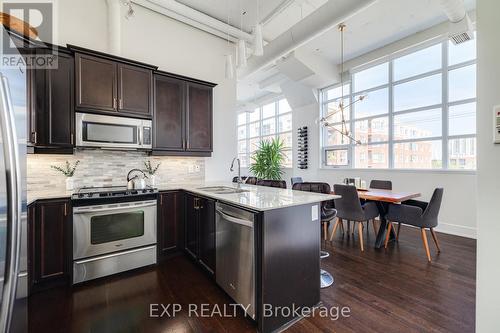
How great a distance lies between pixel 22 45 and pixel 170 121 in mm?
1623

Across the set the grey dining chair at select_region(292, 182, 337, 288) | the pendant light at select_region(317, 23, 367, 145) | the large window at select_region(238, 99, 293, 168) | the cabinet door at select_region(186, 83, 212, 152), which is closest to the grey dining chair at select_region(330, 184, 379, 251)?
the grey dining chair at select_region(292, 182, 337, 288)

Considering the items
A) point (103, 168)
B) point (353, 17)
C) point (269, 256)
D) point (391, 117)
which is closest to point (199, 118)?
point (103, 168)

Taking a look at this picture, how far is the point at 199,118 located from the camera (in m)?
3.56

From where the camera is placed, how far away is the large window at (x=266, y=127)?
742cm

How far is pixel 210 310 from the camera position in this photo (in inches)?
74.4

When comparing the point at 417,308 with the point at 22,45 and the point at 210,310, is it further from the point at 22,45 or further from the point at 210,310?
the point at 22,45

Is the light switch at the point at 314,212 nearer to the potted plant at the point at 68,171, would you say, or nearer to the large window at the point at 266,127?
the potted plant at the point at 68,171

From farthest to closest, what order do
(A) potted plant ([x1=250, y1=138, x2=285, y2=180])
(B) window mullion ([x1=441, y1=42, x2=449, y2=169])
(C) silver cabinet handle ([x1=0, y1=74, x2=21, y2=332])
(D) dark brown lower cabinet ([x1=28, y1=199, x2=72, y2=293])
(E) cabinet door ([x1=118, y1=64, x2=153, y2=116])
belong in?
(A) potted plant ([x1=250, y1=138, x2=285, y2=180]) → (B) window mullion ([x1=441, y1=42, x2=449, y2=169]) → (E) cabinet door ([x1=118, y1=64, x2=153, y2=116]) → (D) dark brown lower cabinet ([x1=28, y1=199, x2=72, y2=293]) → (C) silver cabinet handle ([x1=0, y1=74, x2=21, y2=332])

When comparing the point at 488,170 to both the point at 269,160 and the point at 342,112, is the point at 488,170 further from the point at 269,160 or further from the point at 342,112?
the point at 269,160

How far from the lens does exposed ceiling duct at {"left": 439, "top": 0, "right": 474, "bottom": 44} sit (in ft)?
8.76

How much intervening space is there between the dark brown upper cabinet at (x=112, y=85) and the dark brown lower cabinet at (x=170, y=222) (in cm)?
119

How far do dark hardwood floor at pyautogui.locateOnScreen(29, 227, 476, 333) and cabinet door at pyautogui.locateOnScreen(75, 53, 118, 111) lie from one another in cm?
204

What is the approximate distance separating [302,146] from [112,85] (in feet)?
16.5

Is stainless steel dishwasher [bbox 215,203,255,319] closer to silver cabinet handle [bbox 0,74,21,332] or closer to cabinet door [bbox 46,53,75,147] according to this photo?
silver cabinet handle [bbox 0,74,21,332]
